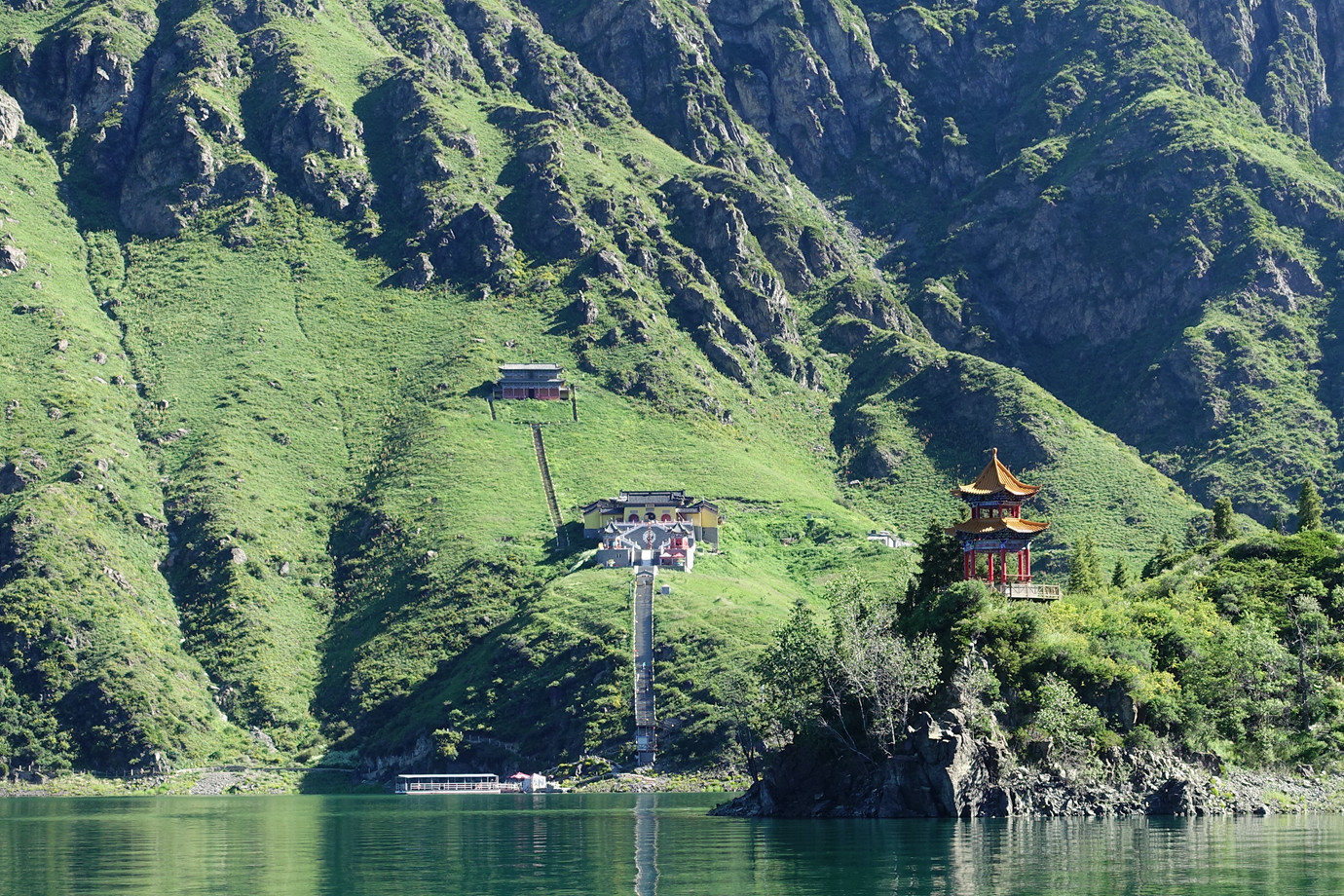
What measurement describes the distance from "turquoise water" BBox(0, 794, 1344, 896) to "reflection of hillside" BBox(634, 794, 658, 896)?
0.76 feet

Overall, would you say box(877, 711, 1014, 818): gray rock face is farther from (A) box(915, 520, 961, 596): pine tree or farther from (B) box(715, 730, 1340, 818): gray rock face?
(A) box(915, 520, 961, 596): pine tree

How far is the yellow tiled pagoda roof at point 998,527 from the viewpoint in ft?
482

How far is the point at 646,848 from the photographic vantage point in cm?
11231

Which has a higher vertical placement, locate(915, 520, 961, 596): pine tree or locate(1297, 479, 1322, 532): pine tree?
locate(1297, 479, 1322, 532): pine tree

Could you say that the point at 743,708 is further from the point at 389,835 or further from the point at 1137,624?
the point at 389,835

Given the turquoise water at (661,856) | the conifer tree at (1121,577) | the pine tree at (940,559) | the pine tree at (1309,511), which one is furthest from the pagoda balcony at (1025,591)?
the pine tree at (1309,511)

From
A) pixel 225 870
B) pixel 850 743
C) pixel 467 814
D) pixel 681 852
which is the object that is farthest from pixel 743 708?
pixel 225 870

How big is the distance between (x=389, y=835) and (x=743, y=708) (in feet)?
226

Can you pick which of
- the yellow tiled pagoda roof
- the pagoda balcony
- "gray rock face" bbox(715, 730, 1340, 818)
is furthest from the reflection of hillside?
the yellow tiled pagoda roof

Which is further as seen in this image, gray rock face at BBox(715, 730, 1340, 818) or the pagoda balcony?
the pagoda balcony

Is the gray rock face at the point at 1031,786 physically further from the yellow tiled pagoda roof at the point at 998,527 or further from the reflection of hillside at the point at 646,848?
the yellow tiled pagoda roof at the point at 998,527

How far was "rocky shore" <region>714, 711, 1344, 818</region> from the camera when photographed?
427 feet

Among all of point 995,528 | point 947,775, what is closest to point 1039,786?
point 947,775

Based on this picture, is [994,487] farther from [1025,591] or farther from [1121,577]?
[1121,577]
